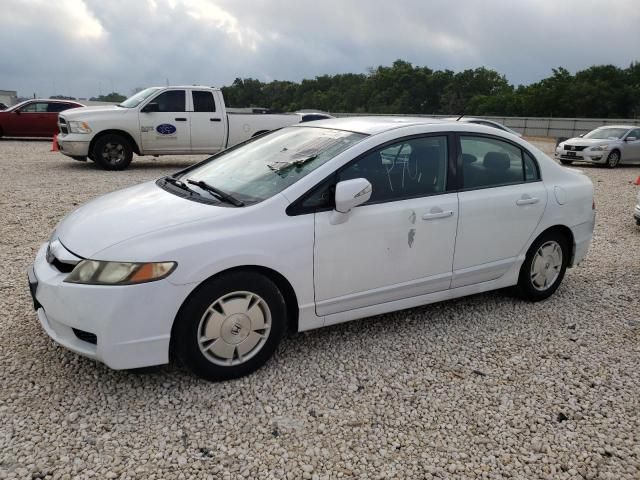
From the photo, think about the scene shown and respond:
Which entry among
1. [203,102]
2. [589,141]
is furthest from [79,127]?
[589,141]

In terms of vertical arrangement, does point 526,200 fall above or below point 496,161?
below

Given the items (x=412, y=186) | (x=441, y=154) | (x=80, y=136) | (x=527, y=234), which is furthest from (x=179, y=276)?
(x=80, y=136)

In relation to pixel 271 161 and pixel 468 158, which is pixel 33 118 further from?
pixel 468 158

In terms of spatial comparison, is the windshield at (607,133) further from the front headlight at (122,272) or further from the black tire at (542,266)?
the front headlight at (122,272)

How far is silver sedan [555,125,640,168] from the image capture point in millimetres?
16312

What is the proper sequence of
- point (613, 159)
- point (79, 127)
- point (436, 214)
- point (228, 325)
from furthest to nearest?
point (613, 159)
point (79, 127)
point (436, 214)
point (228, 325)

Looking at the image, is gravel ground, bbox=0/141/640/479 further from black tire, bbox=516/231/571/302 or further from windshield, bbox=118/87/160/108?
A: windshield, bbox=118/87/160/108

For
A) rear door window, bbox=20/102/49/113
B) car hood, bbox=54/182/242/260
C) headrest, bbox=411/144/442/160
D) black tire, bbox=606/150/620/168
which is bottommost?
black tire, bbox=606/150/620/168

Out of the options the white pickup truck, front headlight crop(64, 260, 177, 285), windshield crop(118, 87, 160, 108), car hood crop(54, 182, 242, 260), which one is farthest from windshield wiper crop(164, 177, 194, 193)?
windshield crop(118, 87, 160, 108)

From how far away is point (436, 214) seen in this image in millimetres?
3686

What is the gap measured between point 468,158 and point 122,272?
2.60 metres

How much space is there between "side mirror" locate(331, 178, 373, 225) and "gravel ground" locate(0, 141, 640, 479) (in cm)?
99

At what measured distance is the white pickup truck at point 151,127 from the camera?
439 inches

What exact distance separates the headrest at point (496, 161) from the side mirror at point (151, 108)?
9.11 meters
